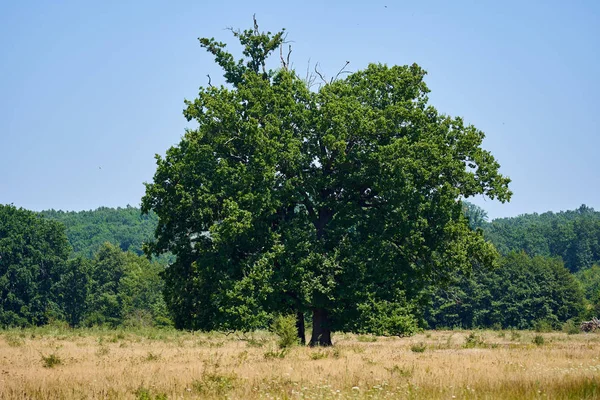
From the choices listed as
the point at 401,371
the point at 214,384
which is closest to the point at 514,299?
the point at 401,371

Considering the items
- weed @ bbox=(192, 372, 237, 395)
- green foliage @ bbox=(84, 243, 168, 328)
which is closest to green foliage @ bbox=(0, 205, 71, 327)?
green foliage @ bbox=(84, 243, 168, 328)

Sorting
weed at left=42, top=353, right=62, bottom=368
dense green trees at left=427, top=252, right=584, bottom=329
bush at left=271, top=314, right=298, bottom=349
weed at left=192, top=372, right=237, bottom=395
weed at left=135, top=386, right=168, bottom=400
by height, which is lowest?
weed at left=135, top=386, right=168, bottom=400

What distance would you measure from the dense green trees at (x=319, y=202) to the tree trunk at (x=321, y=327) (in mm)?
100

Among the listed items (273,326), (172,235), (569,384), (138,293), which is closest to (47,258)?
(138,293)

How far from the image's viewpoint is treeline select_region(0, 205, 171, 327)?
308 ft

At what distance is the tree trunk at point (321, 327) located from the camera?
36844 mm

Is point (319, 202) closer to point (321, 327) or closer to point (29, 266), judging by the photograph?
point (321, 327)

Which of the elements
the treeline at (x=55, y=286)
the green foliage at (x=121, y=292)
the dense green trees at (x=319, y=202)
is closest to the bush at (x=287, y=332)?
the dense green trees at (x=319, y=202)

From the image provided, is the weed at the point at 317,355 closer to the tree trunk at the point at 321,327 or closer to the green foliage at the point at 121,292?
the tree trunk at the point at 321,327

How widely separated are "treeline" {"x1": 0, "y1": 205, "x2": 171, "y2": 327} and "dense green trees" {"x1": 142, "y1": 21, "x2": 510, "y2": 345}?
170 ft

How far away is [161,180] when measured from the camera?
36156 mm

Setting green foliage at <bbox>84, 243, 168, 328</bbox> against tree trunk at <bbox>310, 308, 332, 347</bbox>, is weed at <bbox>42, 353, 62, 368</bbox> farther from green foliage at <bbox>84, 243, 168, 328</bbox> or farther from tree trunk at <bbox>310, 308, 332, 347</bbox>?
green foliage at <bbox>84, 243, 168, 328</bbox>

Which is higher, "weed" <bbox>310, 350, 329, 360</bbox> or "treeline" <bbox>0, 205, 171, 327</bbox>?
"treeline" <bbox>0, 205, 171, 327</bbox>

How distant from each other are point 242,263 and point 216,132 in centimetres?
662
